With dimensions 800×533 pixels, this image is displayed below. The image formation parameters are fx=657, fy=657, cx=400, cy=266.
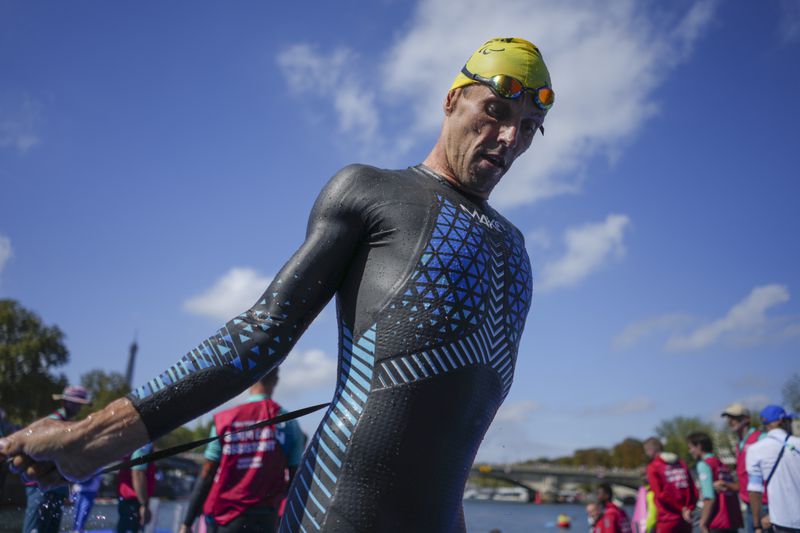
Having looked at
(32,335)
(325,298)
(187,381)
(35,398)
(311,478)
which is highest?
(32,335)

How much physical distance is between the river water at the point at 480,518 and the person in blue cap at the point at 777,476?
2.65 meters

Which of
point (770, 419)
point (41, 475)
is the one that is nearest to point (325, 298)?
point (41, 475)

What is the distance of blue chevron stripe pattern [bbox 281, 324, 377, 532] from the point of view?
1.57 m

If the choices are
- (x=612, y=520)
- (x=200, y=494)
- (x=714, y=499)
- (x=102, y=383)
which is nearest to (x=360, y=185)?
(x=200, y=494)

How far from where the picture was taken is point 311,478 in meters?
1.61

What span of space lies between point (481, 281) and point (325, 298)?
0.42 metres

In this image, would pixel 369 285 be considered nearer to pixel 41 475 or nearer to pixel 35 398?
pixel 41 475

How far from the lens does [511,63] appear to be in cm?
197

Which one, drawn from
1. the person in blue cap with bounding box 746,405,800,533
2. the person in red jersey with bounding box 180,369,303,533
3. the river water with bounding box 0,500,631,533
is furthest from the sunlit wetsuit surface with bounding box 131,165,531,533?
the person in blue cap with bounding box 746,405,800,533

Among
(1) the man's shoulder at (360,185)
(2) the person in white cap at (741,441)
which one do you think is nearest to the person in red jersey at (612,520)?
(2) the person in white cap at (741,441)

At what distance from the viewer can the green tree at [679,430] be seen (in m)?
95.3

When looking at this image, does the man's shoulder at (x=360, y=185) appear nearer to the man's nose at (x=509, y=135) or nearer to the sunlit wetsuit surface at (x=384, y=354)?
the sunlit wetsuit surface at (x=384, y=354)

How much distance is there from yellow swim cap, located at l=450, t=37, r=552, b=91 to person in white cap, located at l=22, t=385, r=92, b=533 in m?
3.80

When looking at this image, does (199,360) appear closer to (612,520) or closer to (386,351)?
(386,351)
